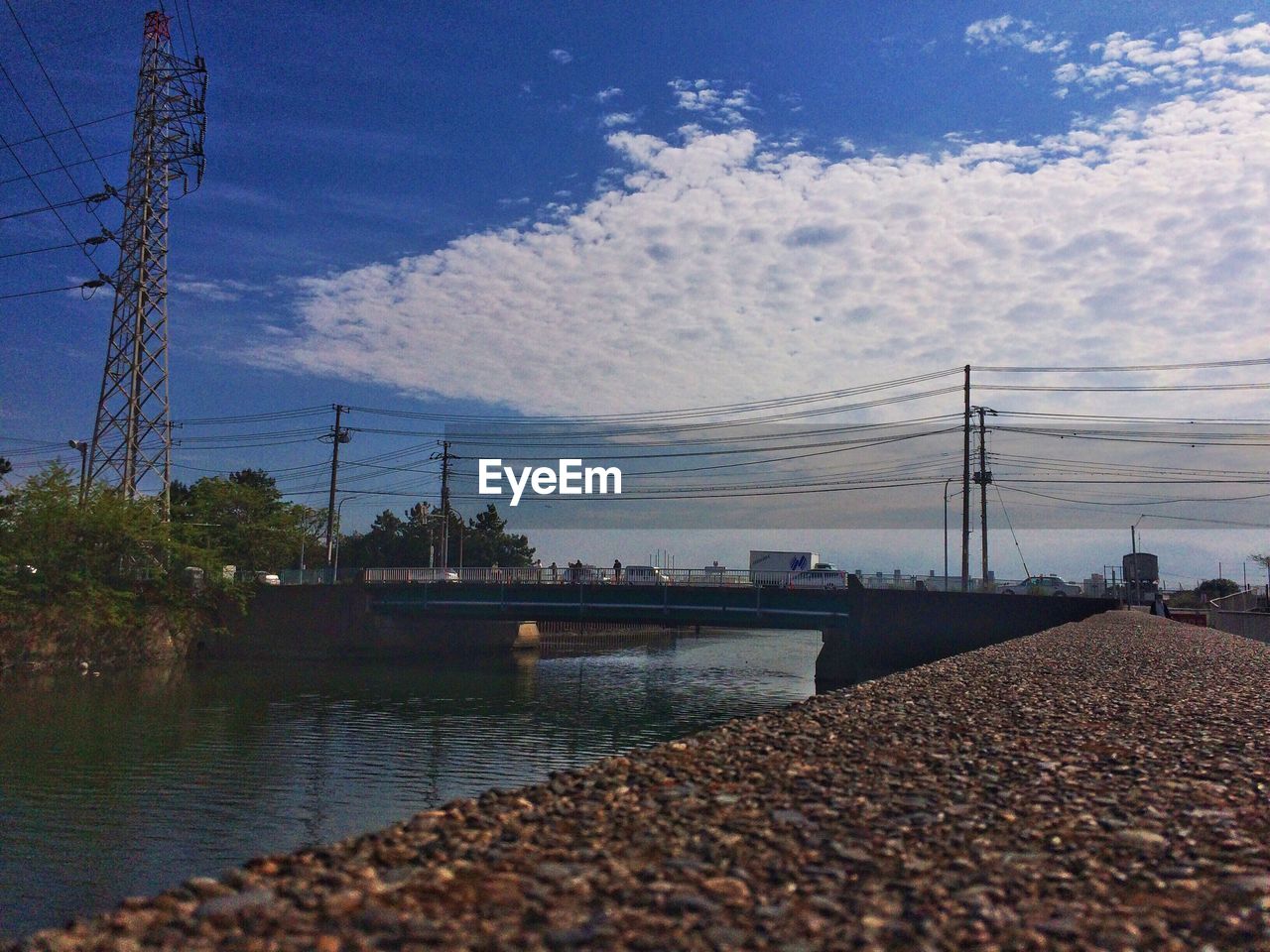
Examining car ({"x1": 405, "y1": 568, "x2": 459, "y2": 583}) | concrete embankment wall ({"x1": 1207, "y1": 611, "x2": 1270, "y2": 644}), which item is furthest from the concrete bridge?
concrete embankment wall ({"x1": 1207, "y1": 611, "x2": 1270, "y2": 644})

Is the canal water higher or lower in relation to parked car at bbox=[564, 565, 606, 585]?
lower

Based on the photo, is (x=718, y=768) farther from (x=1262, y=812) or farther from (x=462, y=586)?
(x=462, y=586)

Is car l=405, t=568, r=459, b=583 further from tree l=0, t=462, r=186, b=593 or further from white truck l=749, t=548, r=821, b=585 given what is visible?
white truck l=749, t=548, r=821, b=585

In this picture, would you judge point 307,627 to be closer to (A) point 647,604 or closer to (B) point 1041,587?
(A) point 647,604

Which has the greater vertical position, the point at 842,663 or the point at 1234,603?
the point at 1234,603

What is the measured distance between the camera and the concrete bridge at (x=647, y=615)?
62156 millimetres

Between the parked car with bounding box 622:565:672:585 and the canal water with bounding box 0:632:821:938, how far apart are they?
7.02 m

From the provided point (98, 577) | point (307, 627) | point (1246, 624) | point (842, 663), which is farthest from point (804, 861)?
point (307, 627)

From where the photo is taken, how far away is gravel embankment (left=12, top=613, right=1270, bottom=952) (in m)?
6.37

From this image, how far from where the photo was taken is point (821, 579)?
73312 mm

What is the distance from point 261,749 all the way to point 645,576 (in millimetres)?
40421

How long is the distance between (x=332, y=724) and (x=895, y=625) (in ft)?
120

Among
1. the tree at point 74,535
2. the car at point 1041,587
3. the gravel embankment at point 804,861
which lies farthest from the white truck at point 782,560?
the gravel embankment at point 804,861

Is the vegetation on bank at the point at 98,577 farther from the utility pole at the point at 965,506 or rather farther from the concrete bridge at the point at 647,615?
the utility pole at the point at 965,506
